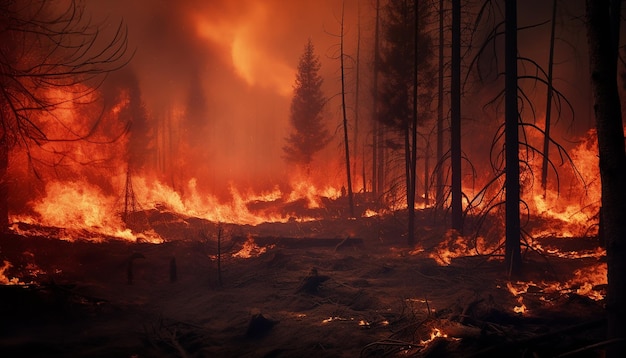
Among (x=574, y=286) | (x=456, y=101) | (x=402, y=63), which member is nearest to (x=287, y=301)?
(x=574, y=286)

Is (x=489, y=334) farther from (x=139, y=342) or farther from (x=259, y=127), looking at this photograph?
(x=259, y=127)

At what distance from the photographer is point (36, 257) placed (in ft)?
37.3

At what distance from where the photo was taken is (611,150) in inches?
166

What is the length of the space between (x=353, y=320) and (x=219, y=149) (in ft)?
311

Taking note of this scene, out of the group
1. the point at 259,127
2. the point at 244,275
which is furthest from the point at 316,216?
the point at 259,127

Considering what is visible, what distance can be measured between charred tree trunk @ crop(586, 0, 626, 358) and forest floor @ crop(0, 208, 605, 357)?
2.63ft

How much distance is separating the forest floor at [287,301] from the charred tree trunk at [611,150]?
802 mm

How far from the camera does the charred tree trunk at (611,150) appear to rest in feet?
13.8

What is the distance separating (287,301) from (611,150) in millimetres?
8005

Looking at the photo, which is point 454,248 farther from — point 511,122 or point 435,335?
point 435,335

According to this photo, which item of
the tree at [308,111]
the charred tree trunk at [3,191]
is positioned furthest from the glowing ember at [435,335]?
the tree at [308,111]

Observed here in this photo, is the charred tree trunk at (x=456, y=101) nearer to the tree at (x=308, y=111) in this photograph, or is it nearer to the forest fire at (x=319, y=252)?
the forest fire at (x=319, y=252)

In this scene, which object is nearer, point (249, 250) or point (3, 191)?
point (3, 191)

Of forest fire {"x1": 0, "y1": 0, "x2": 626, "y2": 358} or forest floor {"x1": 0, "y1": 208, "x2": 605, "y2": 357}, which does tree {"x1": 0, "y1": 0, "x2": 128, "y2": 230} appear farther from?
forest floor {"x1": 0, "y1": 208, "x2": 605, "y2": 357}
